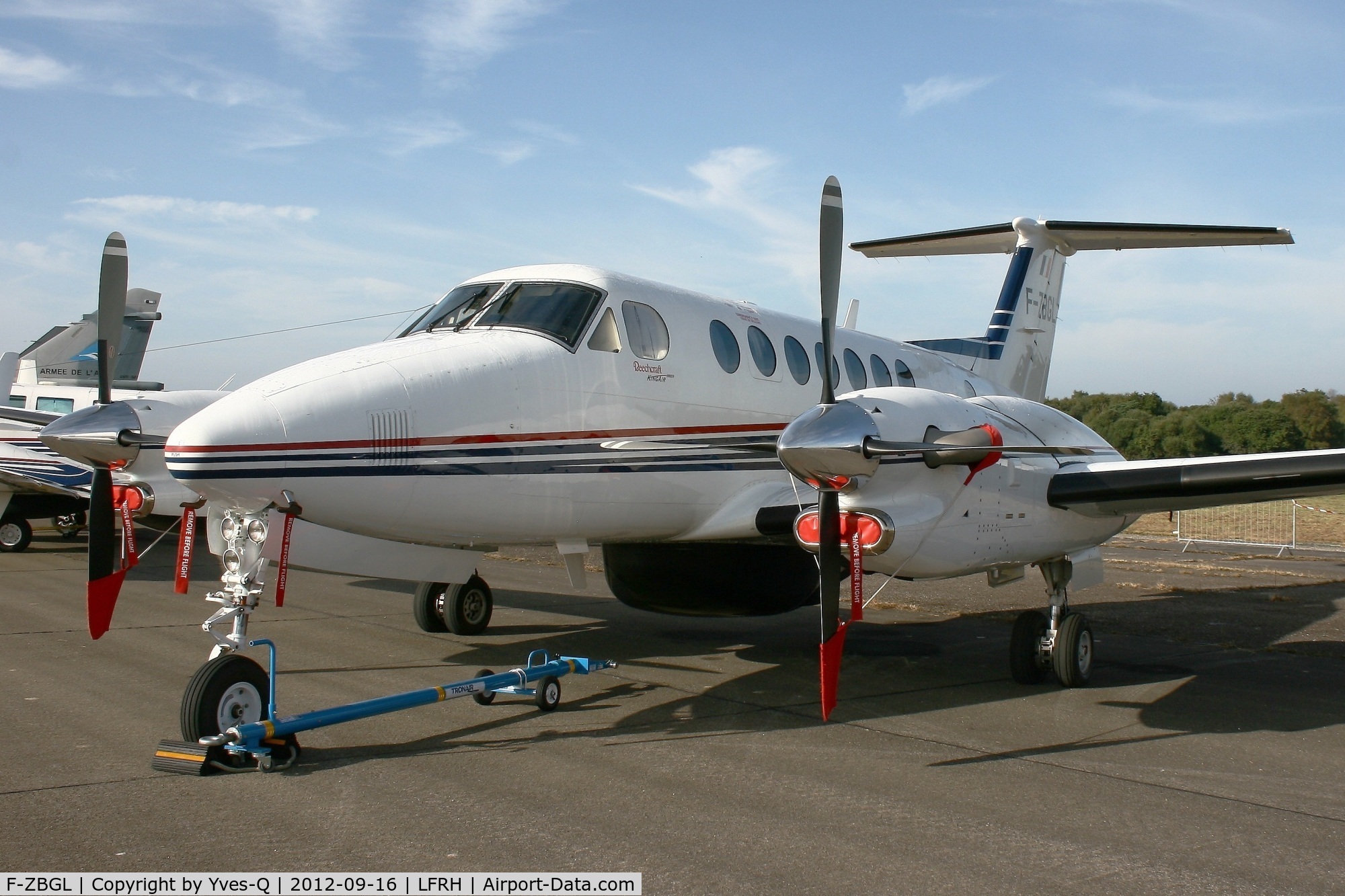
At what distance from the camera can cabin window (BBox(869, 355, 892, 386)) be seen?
1062 cm

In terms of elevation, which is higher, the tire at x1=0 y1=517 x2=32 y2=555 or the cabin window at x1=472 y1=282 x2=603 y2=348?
the cabin window at x1=472 y1=282 x2=603 y2=348

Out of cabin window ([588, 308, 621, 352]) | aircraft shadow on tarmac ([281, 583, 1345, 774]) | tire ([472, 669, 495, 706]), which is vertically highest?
cabin window ([588, 308, 621, 352])

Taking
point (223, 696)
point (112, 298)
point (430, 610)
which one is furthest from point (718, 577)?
point (112, 298)

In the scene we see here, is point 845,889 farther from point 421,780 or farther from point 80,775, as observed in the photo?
point 80,775

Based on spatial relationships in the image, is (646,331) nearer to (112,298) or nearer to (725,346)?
(725,346)

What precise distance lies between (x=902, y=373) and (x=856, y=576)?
497 cm

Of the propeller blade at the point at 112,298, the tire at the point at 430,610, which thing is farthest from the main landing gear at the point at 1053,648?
the propeller blade at the point at 112,298

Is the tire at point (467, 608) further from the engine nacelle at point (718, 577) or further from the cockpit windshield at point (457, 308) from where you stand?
the cockpit windshield at point (457, 308)

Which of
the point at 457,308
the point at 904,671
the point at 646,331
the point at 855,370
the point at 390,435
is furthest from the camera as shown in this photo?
the point at 855,370

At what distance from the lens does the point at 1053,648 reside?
836cm

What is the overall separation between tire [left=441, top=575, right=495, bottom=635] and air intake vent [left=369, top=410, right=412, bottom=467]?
424cm

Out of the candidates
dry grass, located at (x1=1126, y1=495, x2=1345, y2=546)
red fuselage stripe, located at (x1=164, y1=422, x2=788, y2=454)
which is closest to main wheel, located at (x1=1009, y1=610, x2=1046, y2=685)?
red fuselage stripe, located at (x1=164, y1=422, x2=788, y2=454)

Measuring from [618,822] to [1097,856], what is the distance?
2059 millimetres

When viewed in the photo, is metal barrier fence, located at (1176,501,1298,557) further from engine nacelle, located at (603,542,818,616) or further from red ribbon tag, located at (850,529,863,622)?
red ribbon tag, located at (850,529,863,622)
